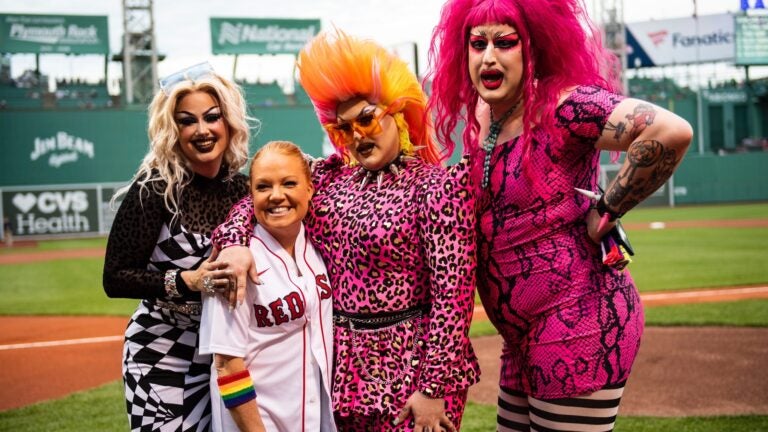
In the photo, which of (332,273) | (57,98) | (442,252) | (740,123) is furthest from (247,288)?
(740,123)

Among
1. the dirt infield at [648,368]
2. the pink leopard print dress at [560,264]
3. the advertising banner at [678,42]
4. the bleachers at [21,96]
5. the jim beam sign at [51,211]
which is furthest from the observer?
the advertising banner at [678,42]

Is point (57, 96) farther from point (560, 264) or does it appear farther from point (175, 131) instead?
point (560, 264)

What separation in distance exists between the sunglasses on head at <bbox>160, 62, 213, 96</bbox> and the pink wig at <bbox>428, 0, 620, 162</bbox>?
1.02 meters

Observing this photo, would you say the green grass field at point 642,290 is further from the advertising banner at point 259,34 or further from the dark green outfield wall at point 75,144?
the advertising banner at point 259,34

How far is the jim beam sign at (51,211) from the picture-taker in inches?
1185

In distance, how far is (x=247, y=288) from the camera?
266 cm

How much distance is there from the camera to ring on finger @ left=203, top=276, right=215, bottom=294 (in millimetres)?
2604

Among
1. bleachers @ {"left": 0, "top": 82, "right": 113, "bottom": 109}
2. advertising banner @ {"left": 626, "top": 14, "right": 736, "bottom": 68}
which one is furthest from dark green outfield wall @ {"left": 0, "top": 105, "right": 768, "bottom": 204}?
advertising banner @ {"left": 626, "top": 14, "right": 736, "bottom": 68}

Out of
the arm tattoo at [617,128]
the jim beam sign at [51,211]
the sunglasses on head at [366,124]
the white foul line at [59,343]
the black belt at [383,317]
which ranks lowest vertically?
the white foul line at [59,343]

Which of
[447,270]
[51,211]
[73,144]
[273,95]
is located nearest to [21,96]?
[73,144]

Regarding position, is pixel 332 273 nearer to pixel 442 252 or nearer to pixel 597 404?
pixel 442 252

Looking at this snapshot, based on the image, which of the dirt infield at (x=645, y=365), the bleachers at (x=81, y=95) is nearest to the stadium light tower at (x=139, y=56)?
the bleachers at (x=81, y=95)

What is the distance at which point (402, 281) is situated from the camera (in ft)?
8.39

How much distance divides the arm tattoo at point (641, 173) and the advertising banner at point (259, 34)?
149ft
